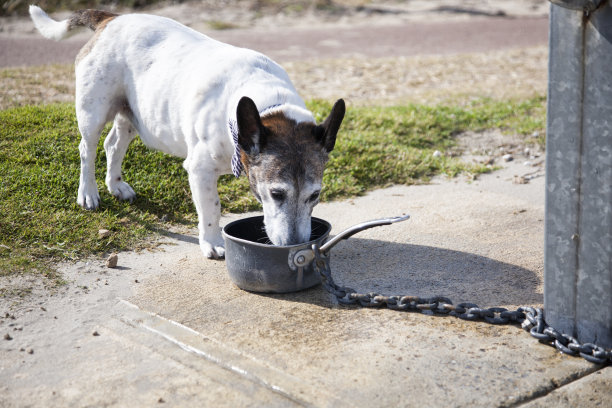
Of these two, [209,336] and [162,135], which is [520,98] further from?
[209,336]

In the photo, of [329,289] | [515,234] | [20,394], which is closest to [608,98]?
[329,289]

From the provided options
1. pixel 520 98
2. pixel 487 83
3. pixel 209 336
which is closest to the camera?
pixel 209 336

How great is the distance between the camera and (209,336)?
3709mm

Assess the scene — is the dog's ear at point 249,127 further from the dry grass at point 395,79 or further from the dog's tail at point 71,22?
the dry grass at point 395,79

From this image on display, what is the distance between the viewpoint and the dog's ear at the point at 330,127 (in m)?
4.25

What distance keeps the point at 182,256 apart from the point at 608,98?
3.04m

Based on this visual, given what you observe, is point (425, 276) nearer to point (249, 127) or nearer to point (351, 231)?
point (351, 231)

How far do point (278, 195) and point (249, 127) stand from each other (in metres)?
0.45

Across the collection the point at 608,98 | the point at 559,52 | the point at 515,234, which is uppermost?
the point at 559,52

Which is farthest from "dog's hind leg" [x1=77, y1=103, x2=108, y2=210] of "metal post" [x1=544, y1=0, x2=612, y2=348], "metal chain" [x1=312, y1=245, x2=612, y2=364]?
"metal post" [x1=544, y1=0, x2=612, y2=348]

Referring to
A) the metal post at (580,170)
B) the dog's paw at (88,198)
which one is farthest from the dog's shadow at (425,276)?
the dog's paw at (88,198)

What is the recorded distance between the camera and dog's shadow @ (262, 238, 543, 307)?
4238 millimetres

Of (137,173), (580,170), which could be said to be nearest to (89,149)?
(137,173)

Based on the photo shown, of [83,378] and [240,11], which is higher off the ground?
[240,11]
